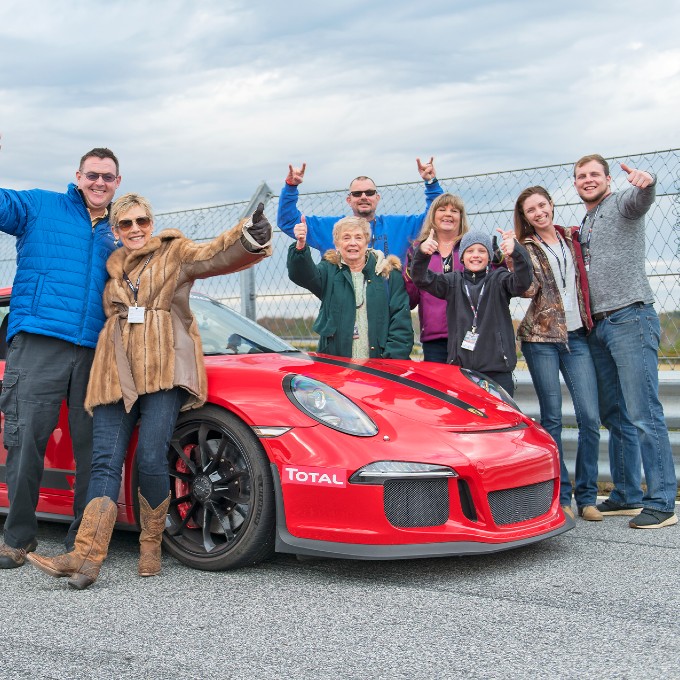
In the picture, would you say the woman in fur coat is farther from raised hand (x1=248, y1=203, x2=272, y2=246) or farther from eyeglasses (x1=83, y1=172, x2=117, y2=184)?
eyeglasses (x1=83, y1=172, x2=117, y2=184)

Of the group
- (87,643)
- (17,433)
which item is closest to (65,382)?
(17,433)

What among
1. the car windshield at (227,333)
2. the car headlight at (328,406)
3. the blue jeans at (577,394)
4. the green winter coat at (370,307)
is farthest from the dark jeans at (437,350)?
the car headlight at (328,406)

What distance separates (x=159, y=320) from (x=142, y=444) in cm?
56

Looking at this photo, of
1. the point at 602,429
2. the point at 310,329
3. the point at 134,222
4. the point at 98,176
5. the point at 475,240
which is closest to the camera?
the point at 134,222

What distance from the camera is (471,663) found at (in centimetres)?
281

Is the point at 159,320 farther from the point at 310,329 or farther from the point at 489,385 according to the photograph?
the point at 310,329

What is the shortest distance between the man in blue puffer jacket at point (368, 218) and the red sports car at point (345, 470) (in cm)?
173

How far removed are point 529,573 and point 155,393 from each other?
180 cm

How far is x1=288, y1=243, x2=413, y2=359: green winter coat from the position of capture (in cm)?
527

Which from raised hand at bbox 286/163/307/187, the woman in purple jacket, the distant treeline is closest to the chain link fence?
the distant treeline

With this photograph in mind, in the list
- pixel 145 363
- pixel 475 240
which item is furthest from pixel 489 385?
pixel 145 363

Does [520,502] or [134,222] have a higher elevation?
[134,222]

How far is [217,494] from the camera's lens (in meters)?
4.05

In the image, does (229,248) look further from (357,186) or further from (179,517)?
(357,186)
